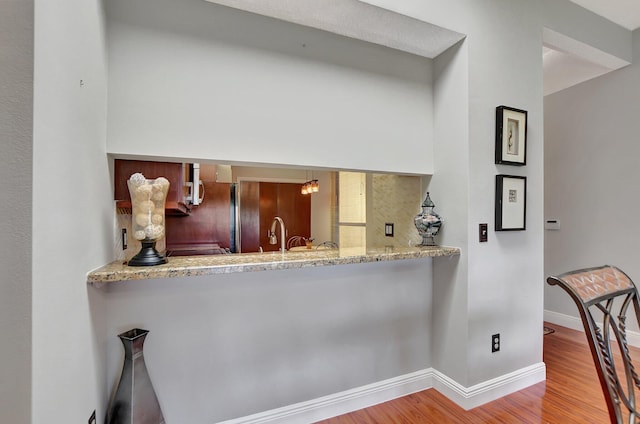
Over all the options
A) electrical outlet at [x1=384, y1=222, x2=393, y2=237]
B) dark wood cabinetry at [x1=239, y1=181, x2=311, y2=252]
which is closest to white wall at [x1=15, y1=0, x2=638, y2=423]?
electrical outlet at [x1=384, y1=222, x2=393, y2=237]

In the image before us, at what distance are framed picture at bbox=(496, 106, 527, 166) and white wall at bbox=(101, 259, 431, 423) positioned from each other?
957 mm

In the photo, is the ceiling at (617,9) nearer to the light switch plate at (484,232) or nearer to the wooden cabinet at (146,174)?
the light switch plate at (484,232)

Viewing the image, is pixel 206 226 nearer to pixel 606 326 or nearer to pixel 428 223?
pixel 428 223

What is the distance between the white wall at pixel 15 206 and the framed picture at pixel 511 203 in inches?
97.1

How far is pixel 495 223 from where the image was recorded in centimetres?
218

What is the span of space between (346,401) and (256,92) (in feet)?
6.80

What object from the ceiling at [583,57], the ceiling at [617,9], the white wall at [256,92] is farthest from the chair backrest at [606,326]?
the ceiling at [617,9]

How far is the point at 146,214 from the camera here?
1.42 m

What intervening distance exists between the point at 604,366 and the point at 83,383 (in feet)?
6.07

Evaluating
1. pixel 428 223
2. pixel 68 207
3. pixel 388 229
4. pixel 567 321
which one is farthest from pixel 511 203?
pixel 68 207

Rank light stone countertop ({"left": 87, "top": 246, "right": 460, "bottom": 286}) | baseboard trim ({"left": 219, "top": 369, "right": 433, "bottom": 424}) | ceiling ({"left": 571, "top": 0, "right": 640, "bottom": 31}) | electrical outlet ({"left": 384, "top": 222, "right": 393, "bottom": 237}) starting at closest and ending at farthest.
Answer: light stone countertop ({"left": 87, "top": 246, "right": 460, "bottom": 286})
baseboard trim ({"left": 219, "top": 369, "right": 433, "bottom": 424})
ceiling ({"left": 571, "top": 0, "right": 640, "bottom": 31})
electrical outlet ({"left": 384, "top": 222, "right": 393, "bottom": 237})

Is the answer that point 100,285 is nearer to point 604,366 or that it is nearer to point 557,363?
point 604,366

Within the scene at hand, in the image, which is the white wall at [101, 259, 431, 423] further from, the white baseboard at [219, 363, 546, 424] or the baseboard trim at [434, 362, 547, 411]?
the baseboard trim at [434, 362, 547, 411]

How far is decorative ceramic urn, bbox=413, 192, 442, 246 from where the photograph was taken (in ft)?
7.26
